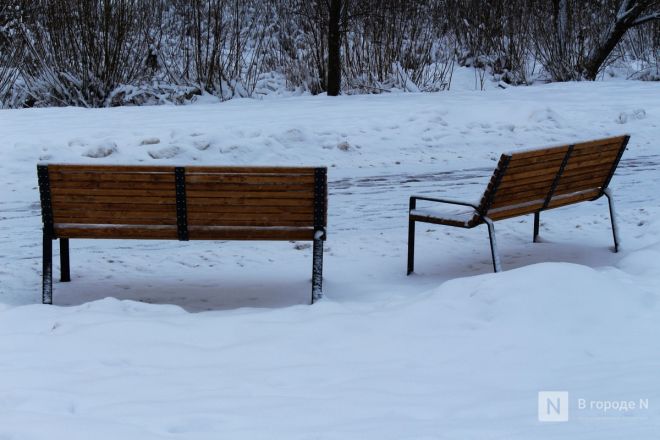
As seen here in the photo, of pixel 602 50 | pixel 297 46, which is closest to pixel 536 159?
pixel 602 50

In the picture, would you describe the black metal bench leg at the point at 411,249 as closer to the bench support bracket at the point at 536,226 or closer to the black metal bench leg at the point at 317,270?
the black metal bench leg at the point at 317,270

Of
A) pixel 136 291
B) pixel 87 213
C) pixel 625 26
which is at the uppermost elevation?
pixel 625 26

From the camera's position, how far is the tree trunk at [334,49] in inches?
613

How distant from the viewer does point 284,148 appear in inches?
469

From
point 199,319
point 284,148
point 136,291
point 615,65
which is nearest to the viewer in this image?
point 199,319

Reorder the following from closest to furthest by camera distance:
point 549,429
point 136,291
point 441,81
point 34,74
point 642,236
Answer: point 549,429, point 136,291, point 642,236, point 34,74, point 441,81

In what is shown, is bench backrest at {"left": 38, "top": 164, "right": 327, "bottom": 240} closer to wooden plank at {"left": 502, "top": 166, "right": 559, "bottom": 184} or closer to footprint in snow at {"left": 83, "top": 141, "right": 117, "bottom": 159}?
wooden plank at {"left": 502, "top": 166, "right": 559, "bottom": 184}

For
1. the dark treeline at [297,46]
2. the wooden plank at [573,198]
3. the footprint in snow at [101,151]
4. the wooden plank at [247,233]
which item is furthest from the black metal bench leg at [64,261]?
the dark treeline at [297,46]

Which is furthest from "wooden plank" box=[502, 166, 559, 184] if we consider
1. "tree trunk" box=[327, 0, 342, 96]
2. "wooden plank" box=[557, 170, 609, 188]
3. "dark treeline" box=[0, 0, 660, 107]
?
"tree trunk" box=[327, 0, 342, 96]

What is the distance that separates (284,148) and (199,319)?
6564mm

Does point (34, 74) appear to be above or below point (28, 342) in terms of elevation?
above

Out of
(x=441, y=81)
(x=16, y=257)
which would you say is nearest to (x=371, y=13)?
(x=441, y=81)

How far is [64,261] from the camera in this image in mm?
6793

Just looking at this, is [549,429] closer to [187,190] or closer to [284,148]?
[187,190]
